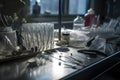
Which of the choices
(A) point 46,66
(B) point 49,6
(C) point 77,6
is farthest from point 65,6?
(A) point 46,66

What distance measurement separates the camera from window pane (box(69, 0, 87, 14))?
2723mm

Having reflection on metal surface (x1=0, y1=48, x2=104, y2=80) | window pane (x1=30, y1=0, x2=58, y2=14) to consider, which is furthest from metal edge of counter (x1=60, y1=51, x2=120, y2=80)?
window pane (x1=30, y1=0, x2=58, y2=14)

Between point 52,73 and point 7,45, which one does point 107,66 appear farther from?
point 7,45

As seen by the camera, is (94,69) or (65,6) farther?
(65,6)

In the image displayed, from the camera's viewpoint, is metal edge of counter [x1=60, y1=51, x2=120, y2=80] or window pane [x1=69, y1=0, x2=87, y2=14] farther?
window pane [x1=69, y1=0, x2=87, y2=14]

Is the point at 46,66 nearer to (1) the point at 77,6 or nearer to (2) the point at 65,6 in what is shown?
(2) the point at 65,6

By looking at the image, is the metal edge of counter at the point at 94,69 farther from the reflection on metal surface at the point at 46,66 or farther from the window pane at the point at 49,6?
the window pane at the point at 49,6

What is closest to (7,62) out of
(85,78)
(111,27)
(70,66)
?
(70,66)

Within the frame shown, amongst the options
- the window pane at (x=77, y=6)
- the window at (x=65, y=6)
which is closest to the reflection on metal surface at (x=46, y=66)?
the window at (x=65, y=6)

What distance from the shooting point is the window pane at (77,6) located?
8.93 ft

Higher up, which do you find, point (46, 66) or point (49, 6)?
point (49, 6)

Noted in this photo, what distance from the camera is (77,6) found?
2875mm

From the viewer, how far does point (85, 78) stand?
3.07ft

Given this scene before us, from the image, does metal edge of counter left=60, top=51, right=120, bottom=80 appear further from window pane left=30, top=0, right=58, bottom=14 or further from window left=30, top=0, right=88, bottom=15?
window pane left=30, top=0, right=58, bottom=14
